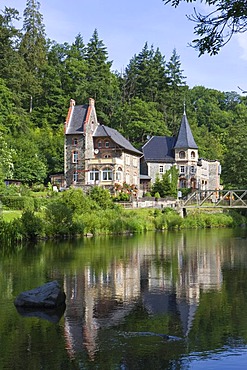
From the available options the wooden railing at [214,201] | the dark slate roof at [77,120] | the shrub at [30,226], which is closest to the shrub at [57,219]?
the shrub at [30,226]

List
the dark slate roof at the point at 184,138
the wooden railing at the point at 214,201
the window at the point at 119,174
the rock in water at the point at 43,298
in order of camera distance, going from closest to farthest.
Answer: the rock in water at the point at 43,298, the wooden railing at the point at 214,201, the window at the point at 119,174, the dark slate roof at the point at 184,138

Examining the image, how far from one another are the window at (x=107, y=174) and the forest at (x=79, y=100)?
7.73 metres

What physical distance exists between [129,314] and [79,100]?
226ft

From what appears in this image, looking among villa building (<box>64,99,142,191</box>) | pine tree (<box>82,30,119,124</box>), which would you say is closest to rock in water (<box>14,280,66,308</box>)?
villa building (<box>64,99,142,191</box>)

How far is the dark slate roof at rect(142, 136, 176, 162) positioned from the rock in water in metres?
59.0

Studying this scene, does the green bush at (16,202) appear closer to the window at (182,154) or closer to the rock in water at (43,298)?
the rock in water at (43,298)

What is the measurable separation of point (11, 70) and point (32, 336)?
69422 mm

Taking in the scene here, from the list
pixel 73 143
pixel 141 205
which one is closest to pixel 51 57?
pixel 73 143

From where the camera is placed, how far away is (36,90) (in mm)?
81250

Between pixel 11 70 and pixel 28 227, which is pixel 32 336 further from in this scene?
pixel 11 70

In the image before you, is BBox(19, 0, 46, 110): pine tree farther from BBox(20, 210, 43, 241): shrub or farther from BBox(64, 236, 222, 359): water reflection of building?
BBox(64, 236, 222, 359): water reflection of building

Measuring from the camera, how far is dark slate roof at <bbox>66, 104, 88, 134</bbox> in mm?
66250

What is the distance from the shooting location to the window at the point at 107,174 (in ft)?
209

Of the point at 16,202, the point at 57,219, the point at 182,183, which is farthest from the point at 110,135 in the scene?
the point at 57,219
